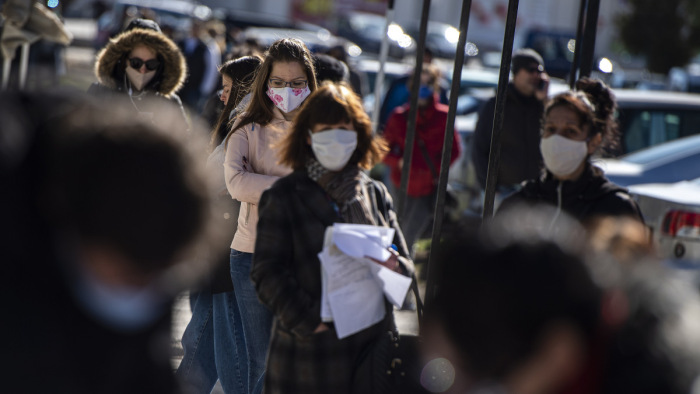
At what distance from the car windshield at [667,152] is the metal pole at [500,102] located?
11.8ft

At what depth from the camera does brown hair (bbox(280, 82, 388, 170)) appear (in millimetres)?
3205

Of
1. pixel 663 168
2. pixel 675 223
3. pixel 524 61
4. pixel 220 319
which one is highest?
pixel 524 61

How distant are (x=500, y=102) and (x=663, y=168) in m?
3.56

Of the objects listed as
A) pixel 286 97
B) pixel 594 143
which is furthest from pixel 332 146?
pixel 594 143

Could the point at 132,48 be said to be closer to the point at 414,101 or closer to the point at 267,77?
the point at 267,77

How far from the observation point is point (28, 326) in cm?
145

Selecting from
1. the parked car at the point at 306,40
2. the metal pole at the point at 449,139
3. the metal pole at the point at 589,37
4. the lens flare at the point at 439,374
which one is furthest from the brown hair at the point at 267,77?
the parked car at the point at 306,40

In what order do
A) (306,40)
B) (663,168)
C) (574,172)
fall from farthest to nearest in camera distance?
(306,40) < (663,168) < (574,172)

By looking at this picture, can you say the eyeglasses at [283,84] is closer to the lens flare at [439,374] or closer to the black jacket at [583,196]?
the black jacket at [583,196]

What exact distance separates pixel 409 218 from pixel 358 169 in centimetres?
361

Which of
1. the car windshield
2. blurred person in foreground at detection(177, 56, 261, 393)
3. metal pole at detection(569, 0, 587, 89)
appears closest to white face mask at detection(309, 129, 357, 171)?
blurred person in foreground at detection(177, 56, 261, 393)

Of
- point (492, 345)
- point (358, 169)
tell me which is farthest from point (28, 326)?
point (358, 169)

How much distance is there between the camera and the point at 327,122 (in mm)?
3191

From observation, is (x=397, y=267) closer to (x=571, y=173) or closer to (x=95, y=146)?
(x=571, y=173)
